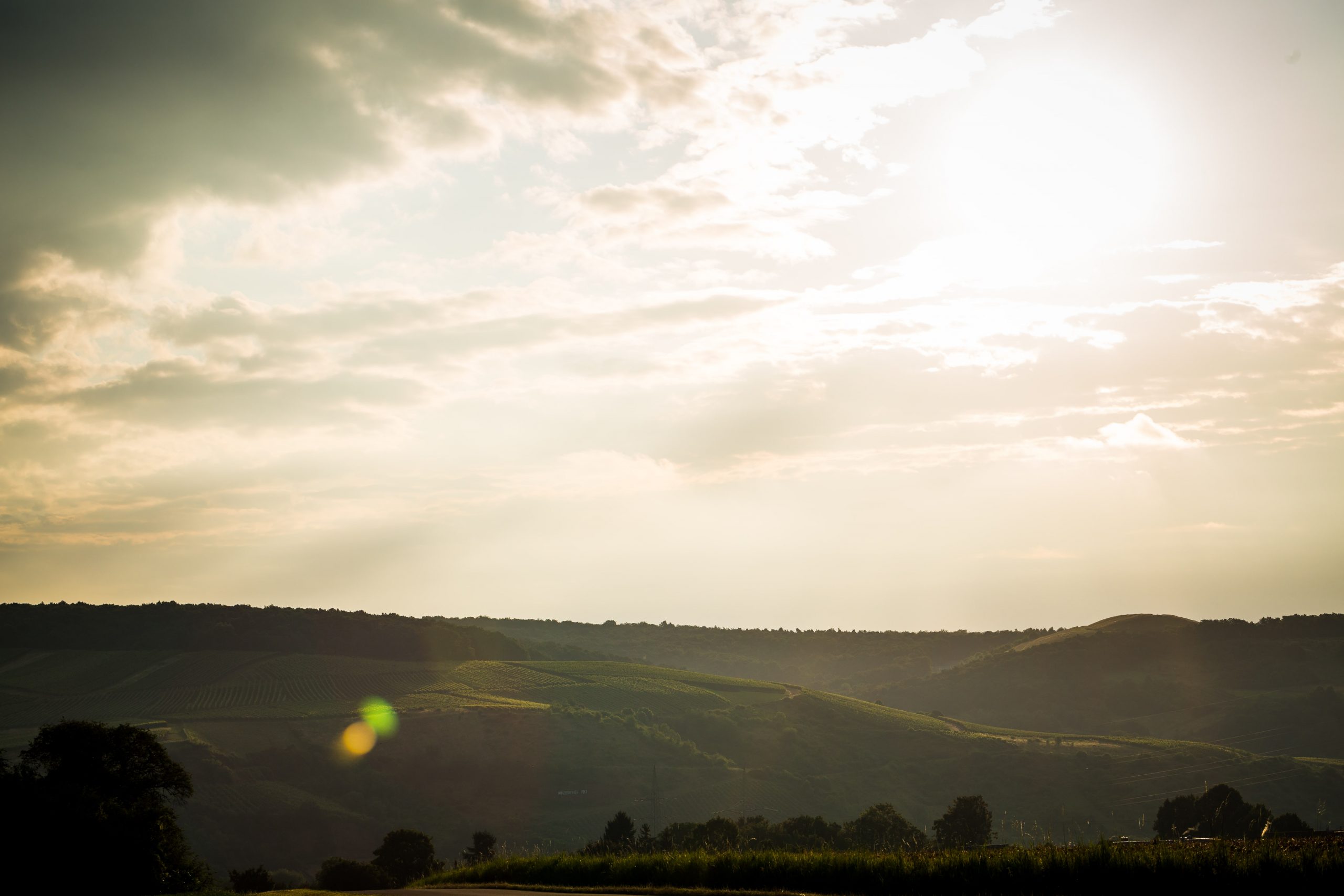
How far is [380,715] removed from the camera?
14725cm

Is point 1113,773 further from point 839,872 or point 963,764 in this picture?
point 839,872

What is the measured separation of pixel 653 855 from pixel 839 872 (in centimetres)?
598

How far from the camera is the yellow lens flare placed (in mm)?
130750

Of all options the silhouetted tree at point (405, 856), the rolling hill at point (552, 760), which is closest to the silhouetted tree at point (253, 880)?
the silhouetted tree at point (405, 856)

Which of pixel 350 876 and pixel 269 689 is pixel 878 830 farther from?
pixel 269 689

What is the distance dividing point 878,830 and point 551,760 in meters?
64.7

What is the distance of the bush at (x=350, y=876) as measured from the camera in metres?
57.3

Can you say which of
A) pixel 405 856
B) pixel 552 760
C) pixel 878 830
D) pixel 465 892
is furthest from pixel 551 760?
pixel 465 892

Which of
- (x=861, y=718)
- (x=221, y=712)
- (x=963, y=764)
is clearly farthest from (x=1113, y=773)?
(x=221, y=712)

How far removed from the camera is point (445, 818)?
114 metres

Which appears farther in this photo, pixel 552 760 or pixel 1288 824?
pixel 552 760

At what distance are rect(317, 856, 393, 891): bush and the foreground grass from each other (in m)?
40.2

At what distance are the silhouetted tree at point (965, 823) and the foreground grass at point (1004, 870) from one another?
62.7m

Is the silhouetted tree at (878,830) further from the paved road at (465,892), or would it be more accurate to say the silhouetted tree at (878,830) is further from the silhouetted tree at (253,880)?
the paved road at (465,892)
